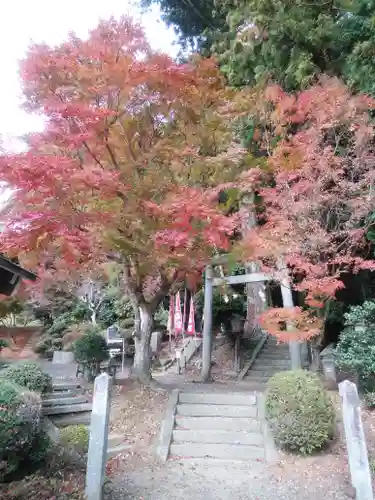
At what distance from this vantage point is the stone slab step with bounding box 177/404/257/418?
795 centimetres

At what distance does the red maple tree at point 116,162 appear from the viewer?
7328 mm

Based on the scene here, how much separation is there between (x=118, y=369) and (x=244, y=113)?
1011 centimetres

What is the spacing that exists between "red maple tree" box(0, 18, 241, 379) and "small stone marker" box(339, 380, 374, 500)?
3739 millimetres

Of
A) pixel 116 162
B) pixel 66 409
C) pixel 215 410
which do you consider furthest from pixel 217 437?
pixel 116 162

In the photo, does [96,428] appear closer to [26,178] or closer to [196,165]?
[26,178]

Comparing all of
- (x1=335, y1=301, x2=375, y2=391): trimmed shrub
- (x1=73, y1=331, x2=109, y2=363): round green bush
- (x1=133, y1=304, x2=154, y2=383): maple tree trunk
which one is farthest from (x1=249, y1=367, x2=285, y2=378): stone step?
(x1=73, y1=331, x2=109, y2=363): round green bush

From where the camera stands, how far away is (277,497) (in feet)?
18.4

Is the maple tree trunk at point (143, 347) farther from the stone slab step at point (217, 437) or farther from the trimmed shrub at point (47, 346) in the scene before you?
the trimmed shrub at point (47, 346)

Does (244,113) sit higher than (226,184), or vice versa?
(244,113)

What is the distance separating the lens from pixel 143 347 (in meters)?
9.57

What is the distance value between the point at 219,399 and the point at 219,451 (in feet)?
5.25

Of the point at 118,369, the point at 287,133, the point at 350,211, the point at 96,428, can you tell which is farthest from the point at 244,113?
the point at 118,369

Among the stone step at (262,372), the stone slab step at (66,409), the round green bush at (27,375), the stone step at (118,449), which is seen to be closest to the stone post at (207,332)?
the stone step at (262,372)

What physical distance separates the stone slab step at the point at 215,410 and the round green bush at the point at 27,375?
2.79 m
